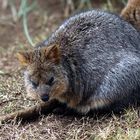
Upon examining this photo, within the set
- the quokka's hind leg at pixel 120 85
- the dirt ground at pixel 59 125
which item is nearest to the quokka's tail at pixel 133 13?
the quokka's hind leg at pixel 120 85

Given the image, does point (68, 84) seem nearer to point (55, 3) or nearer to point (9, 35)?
point (9, 35)

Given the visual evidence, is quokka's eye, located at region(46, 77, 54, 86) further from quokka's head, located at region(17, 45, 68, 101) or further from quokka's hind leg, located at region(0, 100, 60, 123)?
quokka's hind leg, located at region(0, 100, 60, 123)

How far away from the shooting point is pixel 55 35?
722 cm

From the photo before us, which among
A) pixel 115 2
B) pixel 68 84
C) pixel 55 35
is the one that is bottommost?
pixel 115 2

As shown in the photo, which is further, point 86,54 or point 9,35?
point 9,35

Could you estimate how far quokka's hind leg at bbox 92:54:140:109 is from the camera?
688 centimetres

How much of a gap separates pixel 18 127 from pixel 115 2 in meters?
5.31

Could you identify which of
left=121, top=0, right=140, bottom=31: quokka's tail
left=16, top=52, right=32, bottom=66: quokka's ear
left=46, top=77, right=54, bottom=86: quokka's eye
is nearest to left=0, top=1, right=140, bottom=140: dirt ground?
left=46, top=77, right=54, bottom=86: quokka's eye

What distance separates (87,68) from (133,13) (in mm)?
1882

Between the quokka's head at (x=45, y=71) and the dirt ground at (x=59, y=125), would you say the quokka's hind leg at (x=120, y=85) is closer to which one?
the dirt ground at (x=59, y=125)

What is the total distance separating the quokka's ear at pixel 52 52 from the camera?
676 centimetres

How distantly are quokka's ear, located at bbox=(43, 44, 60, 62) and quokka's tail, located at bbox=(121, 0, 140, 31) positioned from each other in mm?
1825

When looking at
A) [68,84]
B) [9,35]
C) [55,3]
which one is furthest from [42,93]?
[55,3]

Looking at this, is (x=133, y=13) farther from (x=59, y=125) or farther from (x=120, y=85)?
(x=59, y=125)
